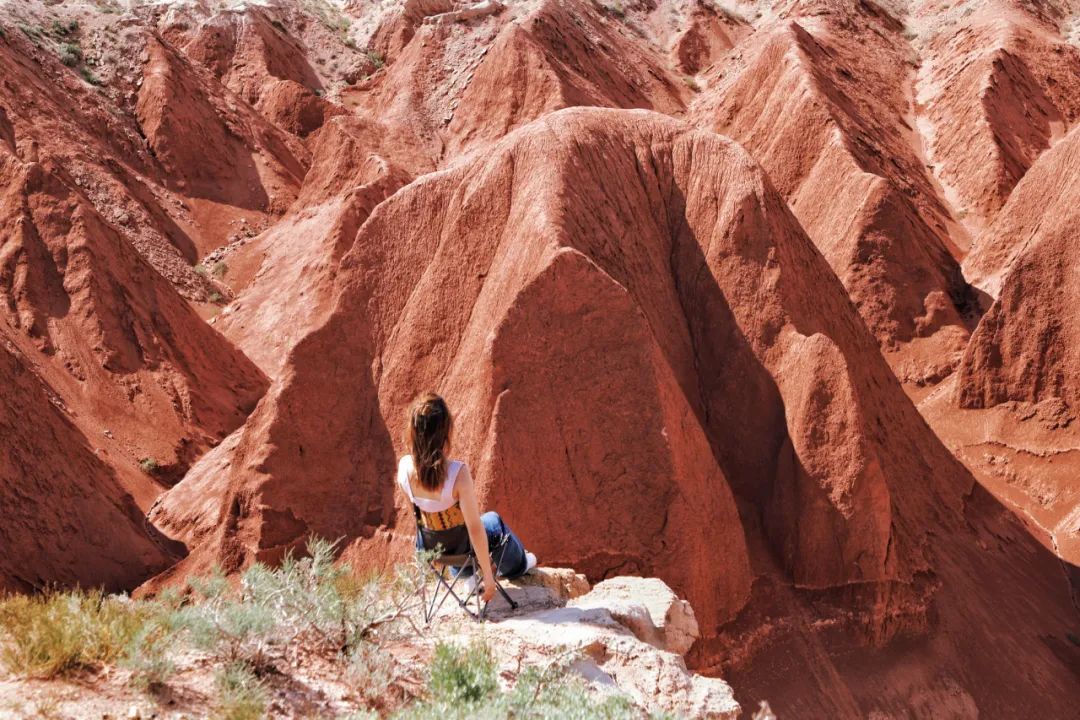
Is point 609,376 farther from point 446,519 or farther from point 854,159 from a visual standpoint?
point 854,159

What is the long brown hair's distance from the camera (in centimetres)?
547

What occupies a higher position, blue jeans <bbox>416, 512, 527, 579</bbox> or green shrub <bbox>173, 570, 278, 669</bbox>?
green shrub <bbox>173, 570, 278, 669</bbox>

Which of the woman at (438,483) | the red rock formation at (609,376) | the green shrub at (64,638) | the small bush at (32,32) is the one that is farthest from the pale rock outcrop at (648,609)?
the small bush at (32,32)

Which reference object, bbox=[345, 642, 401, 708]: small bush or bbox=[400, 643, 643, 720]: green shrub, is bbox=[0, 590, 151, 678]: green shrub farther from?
bbox=[400, 643, 643, 720]: green shrub

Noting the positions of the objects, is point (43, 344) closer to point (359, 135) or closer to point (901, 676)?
point (359, 135)

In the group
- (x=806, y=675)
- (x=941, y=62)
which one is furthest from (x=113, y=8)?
(x=806, y=675)

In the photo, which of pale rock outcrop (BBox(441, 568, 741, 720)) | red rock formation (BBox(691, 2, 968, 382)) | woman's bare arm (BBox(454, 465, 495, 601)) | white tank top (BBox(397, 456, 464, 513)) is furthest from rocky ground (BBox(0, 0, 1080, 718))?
white tank top (BBox(397, 456, 464, 513))

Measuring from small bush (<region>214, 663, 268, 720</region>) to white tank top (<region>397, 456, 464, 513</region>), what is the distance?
1389 millimetres

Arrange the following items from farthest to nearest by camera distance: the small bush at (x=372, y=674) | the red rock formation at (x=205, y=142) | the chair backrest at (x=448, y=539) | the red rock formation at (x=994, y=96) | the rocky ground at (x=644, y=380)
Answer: the red rock formation at (x=205, y=142) < the red rock formation at (x=994, y=96) < the rocky ground at (x=644, y=380) < the chair backrest at (x=448, y=539) < the small bush at (x=372, y=674)

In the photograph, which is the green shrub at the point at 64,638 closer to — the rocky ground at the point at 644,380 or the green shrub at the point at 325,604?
the rocky ground at the point at 644,380

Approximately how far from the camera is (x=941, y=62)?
134 feet

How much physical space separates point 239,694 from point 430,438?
1.68 m

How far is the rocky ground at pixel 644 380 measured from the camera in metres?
10.9

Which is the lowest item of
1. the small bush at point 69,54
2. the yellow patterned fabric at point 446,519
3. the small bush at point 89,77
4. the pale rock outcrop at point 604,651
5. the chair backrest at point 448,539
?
the pale rock outcrop at point 604,651
